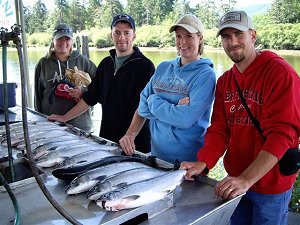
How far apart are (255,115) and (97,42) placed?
6.43 metres

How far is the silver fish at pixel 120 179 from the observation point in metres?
1.61

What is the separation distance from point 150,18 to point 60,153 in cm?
544

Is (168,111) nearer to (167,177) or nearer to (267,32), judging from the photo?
(167,177)

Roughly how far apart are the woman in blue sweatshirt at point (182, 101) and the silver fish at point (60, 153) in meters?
0.29

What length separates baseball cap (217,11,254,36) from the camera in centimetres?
213

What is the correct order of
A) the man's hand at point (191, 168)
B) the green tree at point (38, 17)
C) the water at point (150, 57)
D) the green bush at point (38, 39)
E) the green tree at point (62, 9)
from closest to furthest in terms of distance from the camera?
the man's hand at point (191, 168) < the water at point (150, 57) < the green tree at point (38, 17) < the green bush at point (38, 39) < the green tree at point (62, 9)

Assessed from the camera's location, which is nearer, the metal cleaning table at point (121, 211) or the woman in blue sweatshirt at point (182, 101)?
the metal cleaning table at point (121, 211)

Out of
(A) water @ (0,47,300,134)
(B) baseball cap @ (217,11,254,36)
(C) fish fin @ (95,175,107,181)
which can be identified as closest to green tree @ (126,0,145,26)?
(A) water @ (0,47,300,134)

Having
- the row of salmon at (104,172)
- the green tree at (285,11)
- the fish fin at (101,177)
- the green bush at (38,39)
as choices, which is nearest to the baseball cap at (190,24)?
the row of salmon at (104,172)

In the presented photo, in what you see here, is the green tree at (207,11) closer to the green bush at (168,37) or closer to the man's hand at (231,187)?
the green bush at (168,37)

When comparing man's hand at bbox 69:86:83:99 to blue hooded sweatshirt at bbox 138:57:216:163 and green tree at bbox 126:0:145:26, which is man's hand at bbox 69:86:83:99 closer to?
blue hooded sweatshirt at bbox 138:57:216:163

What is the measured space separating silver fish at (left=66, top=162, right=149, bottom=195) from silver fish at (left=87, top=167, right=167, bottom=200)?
6cm

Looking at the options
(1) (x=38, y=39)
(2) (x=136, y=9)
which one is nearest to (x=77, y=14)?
(1) (x=38, y=39)

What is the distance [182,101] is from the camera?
2.38 m
